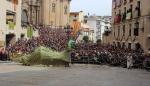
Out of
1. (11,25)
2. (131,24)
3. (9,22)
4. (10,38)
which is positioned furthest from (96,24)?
(9,22)

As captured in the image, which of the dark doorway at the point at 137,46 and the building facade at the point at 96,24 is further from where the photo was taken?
the building facade at the point at 96,24

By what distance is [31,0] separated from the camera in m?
A: 84.8

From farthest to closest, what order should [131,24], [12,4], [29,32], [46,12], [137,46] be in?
[46,12] < [29,32] < [131,24] < [12,4] < [137,46]

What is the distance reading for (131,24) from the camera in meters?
60.3

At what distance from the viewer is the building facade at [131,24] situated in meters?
53.5

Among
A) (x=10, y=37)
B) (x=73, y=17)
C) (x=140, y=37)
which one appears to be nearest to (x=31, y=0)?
(x=10, y=37)

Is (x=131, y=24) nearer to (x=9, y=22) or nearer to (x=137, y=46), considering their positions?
(x=137, y=46)

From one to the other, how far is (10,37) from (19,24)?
326 cm

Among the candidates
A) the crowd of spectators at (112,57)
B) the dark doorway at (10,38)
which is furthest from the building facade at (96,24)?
the crowd of spectators at (112,57)

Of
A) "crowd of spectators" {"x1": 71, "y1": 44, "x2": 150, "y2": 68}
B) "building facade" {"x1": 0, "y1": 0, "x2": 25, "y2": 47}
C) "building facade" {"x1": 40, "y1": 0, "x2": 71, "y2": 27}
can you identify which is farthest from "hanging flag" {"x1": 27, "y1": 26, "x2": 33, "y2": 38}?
"building facade" {"x1": 40, "y1": 0, "x2": 71, "y2": 27}

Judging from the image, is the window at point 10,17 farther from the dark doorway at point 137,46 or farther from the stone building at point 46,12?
the dark doorway at point 137,46

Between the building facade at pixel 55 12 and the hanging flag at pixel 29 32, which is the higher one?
the building facade at pixel 55 12

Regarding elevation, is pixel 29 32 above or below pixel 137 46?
above

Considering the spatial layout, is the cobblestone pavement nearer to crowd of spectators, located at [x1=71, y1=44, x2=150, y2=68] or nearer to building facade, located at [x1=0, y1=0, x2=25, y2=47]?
crowd of spectators, located at [x1=71, y1=44, x2=150, y2=68]
